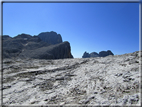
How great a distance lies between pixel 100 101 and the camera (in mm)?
3312

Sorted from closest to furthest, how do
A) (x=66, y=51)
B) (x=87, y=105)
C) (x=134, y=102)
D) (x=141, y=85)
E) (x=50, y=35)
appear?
(x=134, y=102) → (x=87, y=105) → (x=141, y=85) → (x=66, y=51) → (x=50, y=35)

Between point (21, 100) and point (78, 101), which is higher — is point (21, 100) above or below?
below

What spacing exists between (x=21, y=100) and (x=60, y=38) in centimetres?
15136

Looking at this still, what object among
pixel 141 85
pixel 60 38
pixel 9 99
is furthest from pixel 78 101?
pixel 60 38

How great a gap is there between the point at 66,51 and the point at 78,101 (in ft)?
259

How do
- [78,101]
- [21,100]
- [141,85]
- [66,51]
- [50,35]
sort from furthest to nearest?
[50,35]
[66,51]
[21,100]
[141,85]
[78,101]

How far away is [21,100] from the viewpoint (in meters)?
4.34

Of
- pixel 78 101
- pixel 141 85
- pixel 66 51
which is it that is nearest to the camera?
pixel 78 101

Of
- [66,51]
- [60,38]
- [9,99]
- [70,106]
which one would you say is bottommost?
[9,99]

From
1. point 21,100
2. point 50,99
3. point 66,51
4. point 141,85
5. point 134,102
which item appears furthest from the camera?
point 66,51

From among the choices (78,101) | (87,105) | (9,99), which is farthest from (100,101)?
(9,99)

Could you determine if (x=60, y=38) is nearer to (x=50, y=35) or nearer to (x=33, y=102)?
(x=50, y=35)

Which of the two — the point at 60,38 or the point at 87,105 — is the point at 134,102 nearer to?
the point at 87,105

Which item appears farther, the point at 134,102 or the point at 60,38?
the point at 60,38
